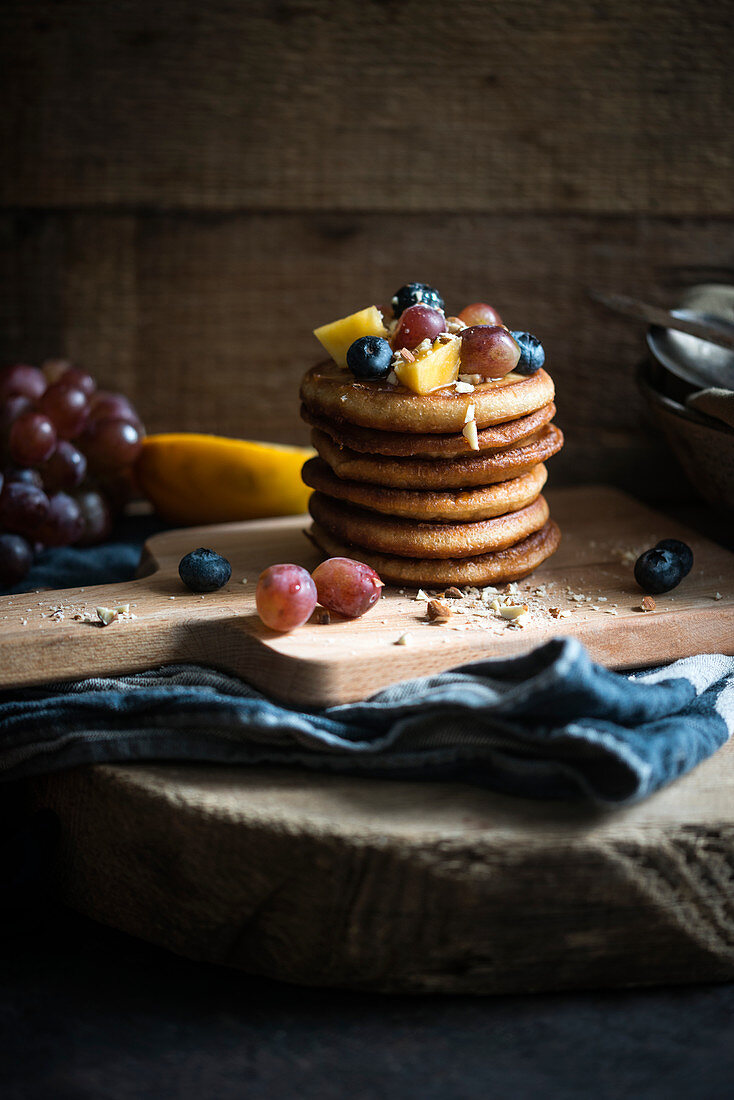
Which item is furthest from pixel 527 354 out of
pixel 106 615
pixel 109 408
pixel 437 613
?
pixel 109 408

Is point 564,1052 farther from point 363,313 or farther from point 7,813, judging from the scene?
point 363,313

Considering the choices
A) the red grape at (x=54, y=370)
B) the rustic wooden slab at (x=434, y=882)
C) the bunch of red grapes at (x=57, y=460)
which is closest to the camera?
the rustic wooden slab at (x=434, y=882)

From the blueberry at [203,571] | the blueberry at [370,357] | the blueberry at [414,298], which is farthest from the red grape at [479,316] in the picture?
the blueberry at [203,571]

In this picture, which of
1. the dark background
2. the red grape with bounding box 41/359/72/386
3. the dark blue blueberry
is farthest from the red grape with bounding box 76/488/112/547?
the dark blue blueberry

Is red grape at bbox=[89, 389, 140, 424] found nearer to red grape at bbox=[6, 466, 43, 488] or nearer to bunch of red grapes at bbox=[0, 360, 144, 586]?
bunch of red grapes at bbox=[0, 360, 144, 586]

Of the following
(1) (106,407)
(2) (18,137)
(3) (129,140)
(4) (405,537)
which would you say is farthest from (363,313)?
(2) (18,137)

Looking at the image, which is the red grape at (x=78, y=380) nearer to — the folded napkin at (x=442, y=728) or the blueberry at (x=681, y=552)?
the folded napkin at (x=442, y=728)

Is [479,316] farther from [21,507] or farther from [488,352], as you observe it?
[21,507]
